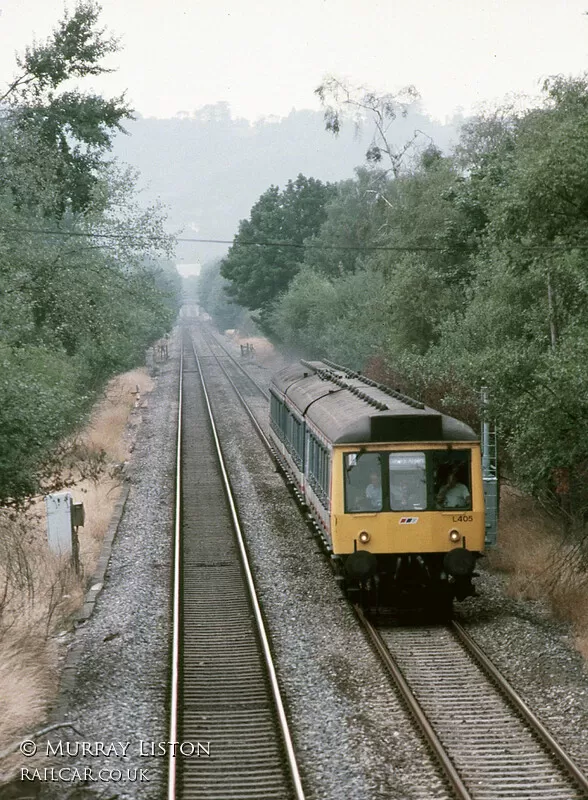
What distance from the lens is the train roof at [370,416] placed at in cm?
1290

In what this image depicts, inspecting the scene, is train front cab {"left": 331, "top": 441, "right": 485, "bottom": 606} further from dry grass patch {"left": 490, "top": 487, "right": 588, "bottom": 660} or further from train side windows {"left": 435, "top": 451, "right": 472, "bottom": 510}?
dry grass patch {"left": 490, "top": 487, "right": 588, "bottom": 660}

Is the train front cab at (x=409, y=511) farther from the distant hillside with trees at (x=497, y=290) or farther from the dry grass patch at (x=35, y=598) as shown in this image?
the dry grass patch at (x=35, y=598)

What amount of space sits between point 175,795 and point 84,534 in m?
10.6

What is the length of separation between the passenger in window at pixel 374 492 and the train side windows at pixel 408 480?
0.15m

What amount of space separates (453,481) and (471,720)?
4002mm

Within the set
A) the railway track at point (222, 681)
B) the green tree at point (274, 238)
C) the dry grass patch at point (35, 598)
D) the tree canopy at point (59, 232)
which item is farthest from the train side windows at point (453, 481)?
the green tree at point (274, 238)

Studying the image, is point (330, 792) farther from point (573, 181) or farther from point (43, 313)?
point (43, 313)

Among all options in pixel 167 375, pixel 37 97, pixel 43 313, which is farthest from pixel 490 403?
pixel 167 375

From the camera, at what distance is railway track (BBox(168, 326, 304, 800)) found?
8.27m

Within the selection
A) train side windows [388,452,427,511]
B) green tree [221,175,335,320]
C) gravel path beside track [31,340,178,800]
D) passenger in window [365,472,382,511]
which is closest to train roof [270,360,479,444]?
train side windows [388,452,427,511]

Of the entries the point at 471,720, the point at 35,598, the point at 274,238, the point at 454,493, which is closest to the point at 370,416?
the point at 454,493

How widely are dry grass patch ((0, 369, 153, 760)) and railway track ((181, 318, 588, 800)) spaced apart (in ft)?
11.9

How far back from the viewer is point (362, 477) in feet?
42.5

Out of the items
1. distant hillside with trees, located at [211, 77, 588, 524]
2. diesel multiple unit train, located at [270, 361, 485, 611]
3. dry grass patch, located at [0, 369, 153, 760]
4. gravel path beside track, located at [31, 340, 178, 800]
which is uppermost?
distant hillside with trees, located at [211, 77, 588, 524]
